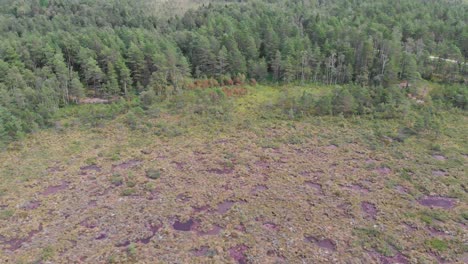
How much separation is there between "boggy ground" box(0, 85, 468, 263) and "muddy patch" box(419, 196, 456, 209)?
85 mm

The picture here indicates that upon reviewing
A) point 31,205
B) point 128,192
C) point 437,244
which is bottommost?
point 437,244

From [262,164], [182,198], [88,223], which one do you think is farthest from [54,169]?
[262,164]

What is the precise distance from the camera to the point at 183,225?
2644cm

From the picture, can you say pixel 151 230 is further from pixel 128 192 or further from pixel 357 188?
pixel 357 188

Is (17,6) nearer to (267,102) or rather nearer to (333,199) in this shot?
(267,102)

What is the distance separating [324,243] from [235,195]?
8.59 meters

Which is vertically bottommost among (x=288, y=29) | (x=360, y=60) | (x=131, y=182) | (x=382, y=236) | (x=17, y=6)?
(x=382, y=236)

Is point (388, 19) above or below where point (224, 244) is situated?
above

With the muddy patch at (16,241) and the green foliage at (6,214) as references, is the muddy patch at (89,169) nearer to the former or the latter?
the green foliage at (6,214)

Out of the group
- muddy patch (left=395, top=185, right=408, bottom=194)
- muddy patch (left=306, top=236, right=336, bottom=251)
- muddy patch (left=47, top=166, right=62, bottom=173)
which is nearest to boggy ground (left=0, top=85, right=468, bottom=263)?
muddy patch (left=306, top=236, right=336, bottom=251)

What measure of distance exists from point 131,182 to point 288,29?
4532cm

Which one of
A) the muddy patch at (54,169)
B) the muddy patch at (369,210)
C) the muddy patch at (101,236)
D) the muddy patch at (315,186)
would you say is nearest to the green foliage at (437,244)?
the muddy patch at (369,210)

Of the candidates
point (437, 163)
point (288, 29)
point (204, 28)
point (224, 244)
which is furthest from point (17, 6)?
point (437, 163)

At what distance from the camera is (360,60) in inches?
2206
